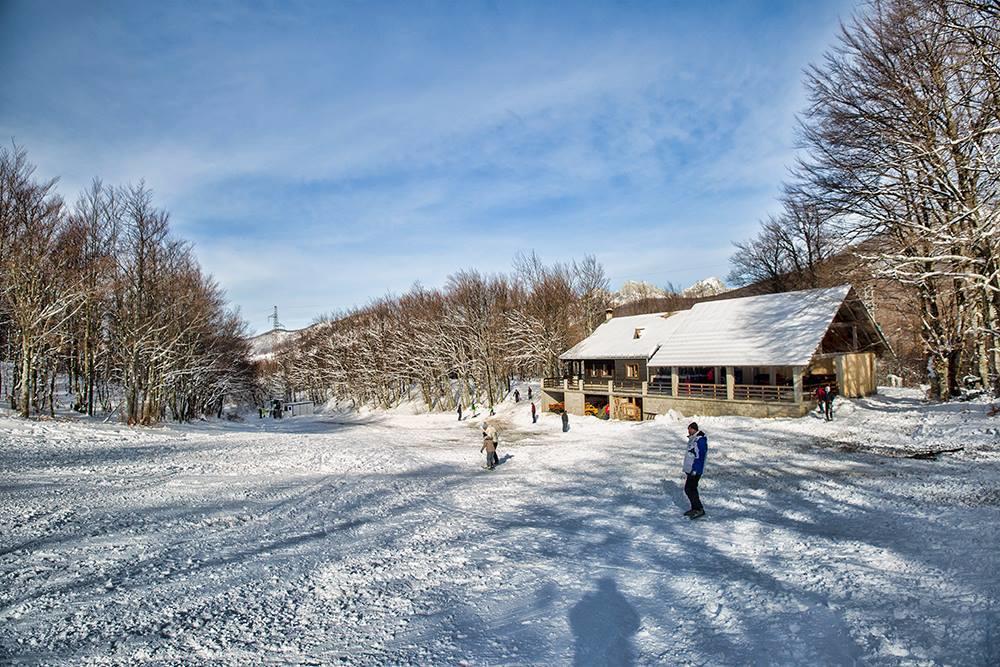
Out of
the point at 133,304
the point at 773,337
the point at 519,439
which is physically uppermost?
the point at 133,304

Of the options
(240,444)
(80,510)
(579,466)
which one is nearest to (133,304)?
(240,444)

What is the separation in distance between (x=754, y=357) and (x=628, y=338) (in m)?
13.0

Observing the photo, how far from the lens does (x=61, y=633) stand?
15.4ft

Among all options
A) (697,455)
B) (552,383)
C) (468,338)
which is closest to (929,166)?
(697,455)

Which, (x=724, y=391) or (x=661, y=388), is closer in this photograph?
(x=724, y=391)

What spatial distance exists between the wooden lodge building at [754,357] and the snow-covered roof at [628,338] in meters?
0.16

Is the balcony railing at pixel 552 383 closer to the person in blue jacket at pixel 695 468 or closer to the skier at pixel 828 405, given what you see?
the skier at pixel 828 405

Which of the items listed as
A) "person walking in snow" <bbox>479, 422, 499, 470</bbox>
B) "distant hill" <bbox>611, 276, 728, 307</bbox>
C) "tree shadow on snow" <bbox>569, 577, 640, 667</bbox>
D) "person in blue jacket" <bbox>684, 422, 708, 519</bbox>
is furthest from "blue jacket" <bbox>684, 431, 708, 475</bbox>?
"distant hill" <bbox>611, 276, 728, 307</bbox>

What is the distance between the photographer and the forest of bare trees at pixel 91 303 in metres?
19.8

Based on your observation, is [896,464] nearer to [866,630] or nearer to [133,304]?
[866,630]

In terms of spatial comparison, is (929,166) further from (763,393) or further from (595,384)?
(595,384)

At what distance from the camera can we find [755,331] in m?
27.9

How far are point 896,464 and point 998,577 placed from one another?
8000 mm

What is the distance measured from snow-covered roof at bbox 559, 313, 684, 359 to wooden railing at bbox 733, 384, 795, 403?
7538 millimetres
